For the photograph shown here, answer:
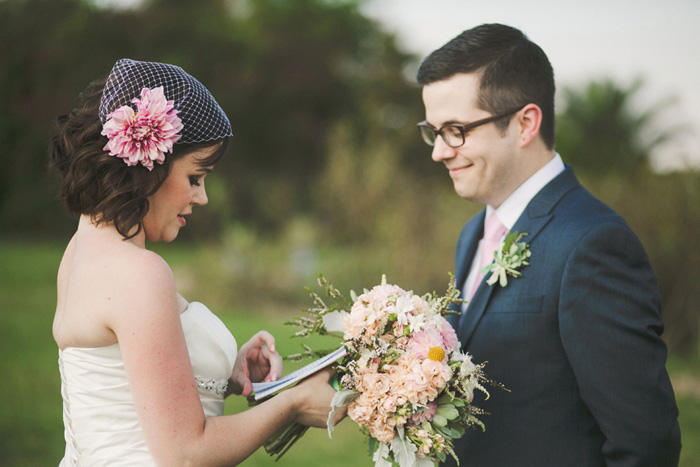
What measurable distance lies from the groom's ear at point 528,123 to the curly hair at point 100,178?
1.58 m

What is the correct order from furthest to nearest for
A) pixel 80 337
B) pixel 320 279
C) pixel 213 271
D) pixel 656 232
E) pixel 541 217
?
1. pixel 213 271
2. pixel 656 232
3. pixel 541 217
4. pixel 320 279
5. pixel 80 337

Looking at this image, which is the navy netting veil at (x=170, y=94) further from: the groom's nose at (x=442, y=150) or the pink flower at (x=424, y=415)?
the pink flower at (x=424, y=415)

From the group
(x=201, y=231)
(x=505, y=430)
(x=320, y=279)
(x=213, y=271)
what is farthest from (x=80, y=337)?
(x=201, y=231)

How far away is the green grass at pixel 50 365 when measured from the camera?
6645 mm

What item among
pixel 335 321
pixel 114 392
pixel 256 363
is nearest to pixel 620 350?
pixel 335 321

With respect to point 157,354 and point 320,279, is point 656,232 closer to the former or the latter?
point 320,279

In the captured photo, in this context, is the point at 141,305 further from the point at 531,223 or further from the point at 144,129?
the point at 531,223

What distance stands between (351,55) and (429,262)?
21.1 meters

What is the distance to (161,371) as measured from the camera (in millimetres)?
2148

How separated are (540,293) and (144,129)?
174cm

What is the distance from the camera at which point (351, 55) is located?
30891 mm

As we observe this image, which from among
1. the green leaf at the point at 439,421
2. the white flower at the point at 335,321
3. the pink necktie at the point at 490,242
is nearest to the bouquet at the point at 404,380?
the green leaf at the point at 439,421

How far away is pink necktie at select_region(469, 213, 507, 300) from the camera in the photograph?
322 cm

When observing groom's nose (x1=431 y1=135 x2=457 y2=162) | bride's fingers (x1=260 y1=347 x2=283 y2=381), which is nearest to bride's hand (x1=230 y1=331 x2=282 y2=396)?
bride's fingers (x1=260 y1=347 x2=283 y2=381)
